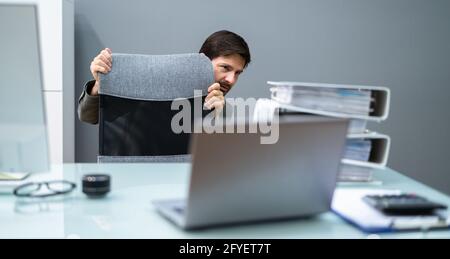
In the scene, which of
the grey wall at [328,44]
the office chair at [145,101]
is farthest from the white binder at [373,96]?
the grey wall at [328,44]

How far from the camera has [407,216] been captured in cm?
99

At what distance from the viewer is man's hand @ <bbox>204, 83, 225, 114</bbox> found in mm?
1850

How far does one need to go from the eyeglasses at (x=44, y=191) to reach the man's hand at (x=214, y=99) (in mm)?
735

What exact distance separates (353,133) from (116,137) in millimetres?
860

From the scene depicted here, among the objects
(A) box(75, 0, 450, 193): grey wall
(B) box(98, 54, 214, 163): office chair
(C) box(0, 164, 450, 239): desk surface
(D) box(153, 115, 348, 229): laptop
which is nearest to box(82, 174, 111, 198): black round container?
(C) box(0, 164, 450, 239): desk surface

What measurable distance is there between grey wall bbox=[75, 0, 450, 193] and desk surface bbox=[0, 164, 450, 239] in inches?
88.2

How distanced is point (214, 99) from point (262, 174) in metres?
0.98

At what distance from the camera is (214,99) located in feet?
6.13

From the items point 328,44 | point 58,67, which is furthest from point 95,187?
point 328,44

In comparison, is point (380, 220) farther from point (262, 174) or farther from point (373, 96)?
point (373, 96)

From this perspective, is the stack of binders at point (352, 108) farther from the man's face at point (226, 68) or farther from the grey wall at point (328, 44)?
the grey wall at point (328, 44)

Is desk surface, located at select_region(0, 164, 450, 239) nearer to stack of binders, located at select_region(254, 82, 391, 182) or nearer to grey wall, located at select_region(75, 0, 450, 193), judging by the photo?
stack of binders, located at select_region(254, 82, 391, 182)
